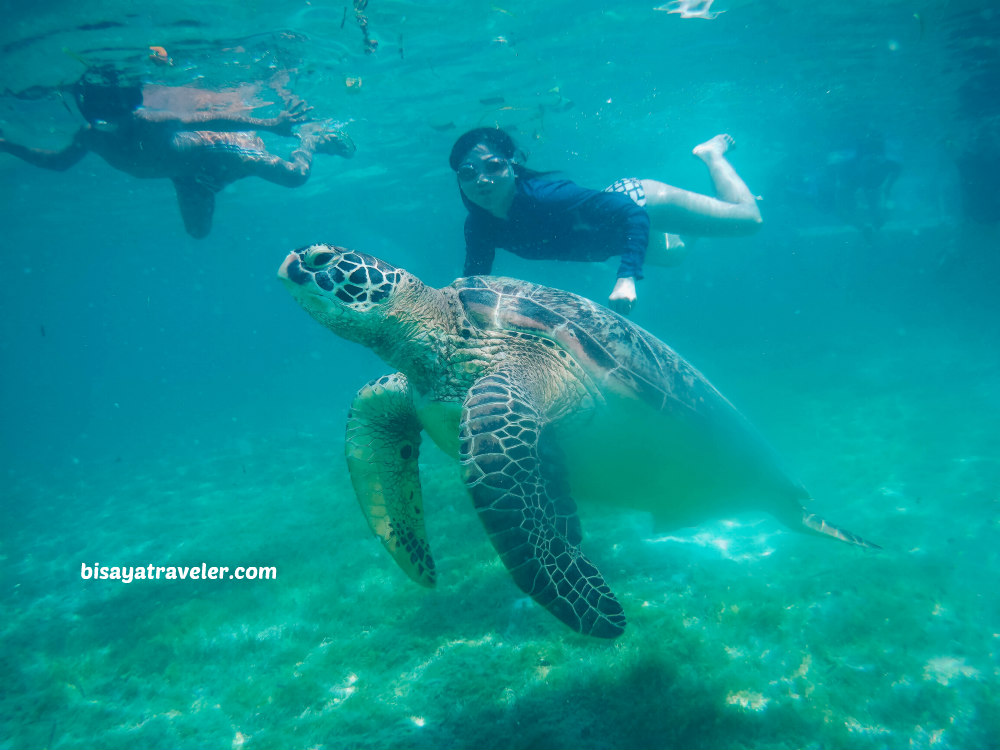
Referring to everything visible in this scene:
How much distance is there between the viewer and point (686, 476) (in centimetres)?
470

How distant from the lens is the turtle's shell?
375cm

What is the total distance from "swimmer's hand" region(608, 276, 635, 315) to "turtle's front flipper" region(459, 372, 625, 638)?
1779 millimetres

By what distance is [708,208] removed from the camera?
580cm

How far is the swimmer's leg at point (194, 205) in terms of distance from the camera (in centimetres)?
1092

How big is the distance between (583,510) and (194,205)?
11.2 m

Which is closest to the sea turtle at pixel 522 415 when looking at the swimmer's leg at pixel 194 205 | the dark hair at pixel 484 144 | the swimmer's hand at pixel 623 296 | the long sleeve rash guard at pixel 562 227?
the swimmer's hand at pixel 623 296

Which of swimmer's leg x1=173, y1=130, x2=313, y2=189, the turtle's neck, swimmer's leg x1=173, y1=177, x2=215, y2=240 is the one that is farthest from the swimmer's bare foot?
swimmer's leg x1=173, y1=177, x2=215, y2=240

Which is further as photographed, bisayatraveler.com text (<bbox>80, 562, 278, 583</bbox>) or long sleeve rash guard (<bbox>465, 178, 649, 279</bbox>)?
bisayatraveler.com text (<bbox>80, 562, 278, 583</bbox>)

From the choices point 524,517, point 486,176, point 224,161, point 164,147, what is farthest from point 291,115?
point 524,517

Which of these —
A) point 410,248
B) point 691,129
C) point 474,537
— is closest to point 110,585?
point 474,537

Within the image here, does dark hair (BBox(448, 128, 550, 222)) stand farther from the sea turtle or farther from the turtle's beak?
the turtle's beak

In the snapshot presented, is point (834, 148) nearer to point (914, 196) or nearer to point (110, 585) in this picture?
point (914, 196)

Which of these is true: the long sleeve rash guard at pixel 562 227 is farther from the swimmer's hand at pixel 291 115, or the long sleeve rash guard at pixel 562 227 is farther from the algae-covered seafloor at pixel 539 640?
the swimmer's hand at pixel 291 115

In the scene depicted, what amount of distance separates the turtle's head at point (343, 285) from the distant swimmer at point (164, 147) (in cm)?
951
